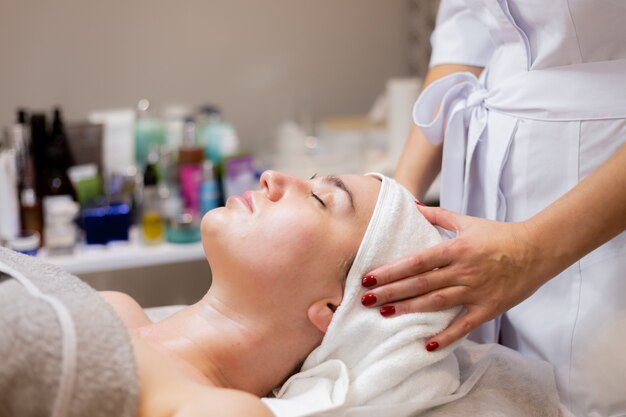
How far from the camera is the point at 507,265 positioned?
1050mm

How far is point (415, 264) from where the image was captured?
104 cm

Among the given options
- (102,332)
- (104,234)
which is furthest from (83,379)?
(104,234)

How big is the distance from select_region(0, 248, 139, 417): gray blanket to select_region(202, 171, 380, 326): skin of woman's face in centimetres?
25

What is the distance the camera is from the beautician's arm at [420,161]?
1489mm

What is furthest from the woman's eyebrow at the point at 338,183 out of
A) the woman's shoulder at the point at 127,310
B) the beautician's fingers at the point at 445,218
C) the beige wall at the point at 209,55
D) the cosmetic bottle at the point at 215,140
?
the beige wall at the point at 209,55

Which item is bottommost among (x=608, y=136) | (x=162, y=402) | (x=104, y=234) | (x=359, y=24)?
(x=104, y=234)

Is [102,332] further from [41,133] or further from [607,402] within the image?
[41,133]

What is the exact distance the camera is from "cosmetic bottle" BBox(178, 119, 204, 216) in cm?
229

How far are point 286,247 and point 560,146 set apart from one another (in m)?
0.49

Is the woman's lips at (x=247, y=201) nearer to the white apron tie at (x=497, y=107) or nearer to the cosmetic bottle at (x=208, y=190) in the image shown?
the white apron tie at (x=497, y=107)

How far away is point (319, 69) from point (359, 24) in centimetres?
24

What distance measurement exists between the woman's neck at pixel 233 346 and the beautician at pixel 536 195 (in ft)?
0.63

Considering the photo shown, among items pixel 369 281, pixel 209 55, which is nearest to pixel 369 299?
pixel 369 281

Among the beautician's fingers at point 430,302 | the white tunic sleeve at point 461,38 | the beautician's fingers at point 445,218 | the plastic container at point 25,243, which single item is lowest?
the plastic container at point 25,243
